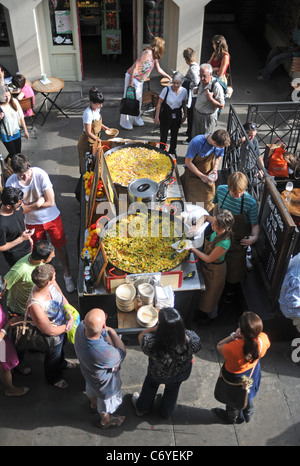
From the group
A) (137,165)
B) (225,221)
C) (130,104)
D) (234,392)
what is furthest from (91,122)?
(234,392)

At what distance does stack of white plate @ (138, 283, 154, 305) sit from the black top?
5.35ft

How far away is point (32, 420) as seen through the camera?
4754mm

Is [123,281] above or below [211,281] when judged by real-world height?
above

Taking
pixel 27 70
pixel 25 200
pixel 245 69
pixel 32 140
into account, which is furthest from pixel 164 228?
pixel 245 69

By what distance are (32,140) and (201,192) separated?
4.59m

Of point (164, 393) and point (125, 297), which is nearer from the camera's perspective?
point (164, 393)

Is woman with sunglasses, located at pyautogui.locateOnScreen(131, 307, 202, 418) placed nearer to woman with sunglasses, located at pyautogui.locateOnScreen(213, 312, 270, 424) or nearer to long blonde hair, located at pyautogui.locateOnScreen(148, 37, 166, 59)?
woman with sunglasses, located at pyautogui.locateOnScreen(213, 312, 270, 424)

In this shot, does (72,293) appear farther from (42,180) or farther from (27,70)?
(27,70)

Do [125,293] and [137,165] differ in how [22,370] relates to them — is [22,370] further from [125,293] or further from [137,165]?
[137,165]

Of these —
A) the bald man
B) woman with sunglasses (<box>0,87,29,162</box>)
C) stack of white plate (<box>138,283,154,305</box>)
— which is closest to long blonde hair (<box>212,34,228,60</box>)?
woman with sunglasses (<box>0,87,29,162</box>)

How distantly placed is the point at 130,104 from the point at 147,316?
5.53 metres

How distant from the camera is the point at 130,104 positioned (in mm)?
9055
